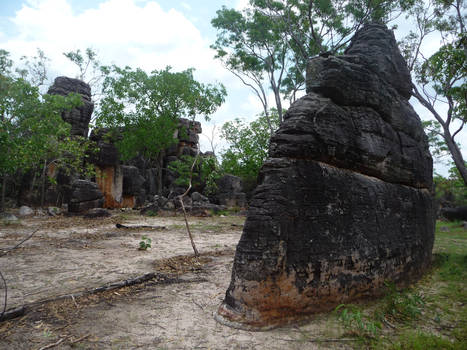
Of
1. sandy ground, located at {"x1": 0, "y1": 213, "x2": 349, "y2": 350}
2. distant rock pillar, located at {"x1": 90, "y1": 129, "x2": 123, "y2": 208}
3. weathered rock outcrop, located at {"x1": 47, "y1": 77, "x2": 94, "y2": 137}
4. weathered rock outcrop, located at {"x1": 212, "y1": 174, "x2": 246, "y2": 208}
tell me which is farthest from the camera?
weathered rock outcrop, located at {"x1": 212, "y1": 174, "x2": 246, "y2": 208}

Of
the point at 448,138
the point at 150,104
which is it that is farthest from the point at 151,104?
the point at 448,138

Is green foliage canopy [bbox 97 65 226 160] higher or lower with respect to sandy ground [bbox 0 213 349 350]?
higher

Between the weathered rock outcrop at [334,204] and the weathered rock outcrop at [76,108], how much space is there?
2154 centimetres

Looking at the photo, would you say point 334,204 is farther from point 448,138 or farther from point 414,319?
point 448,138

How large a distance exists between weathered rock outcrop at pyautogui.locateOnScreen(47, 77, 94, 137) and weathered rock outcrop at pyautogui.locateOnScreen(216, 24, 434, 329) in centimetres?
2154

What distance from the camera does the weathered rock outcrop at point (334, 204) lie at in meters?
3.49

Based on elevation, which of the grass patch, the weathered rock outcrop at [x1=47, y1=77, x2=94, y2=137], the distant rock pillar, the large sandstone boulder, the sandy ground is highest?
the weathered rock outcrop at [x1=47, y1=77, x2=94, y2=137]

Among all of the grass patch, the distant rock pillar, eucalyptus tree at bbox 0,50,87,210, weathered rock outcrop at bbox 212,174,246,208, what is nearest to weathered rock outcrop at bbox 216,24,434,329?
the grass patch

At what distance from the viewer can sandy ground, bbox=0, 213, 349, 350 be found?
3.02m

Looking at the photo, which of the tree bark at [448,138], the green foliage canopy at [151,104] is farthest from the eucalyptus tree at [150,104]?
the tree bark at [448,138]

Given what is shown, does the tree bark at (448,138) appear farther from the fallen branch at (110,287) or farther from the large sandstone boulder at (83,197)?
the large sandstone boulder at (83,197)

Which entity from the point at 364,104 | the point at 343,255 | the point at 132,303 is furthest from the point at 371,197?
the point at 132,303

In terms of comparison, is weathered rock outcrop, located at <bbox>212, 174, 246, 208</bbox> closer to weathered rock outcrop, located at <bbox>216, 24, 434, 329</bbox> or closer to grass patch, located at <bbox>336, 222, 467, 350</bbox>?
weathered rock outcrop, located at <bbox>216, 24, 434, 329</bbox>

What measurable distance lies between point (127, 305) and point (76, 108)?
22.1 m
